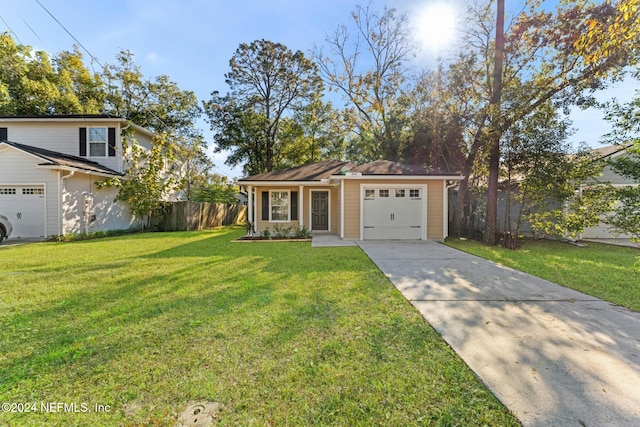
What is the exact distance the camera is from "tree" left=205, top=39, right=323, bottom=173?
19438mm

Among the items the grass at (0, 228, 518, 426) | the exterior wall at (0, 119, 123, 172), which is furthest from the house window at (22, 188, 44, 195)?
the grass at (0, 228, 518, 426)

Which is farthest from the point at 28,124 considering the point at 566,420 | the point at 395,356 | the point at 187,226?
the point at 566,420

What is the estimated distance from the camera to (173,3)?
8070 mm

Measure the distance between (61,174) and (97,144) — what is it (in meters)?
3.56

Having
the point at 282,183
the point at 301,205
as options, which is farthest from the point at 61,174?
the point at 301,205

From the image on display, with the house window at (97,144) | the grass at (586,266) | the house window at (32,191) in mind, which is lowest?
the grass at (586,266)

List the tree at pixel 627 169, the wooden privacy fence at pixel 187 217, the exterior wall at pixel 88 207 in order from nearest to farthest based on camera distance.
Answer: the tree at pixel 627 169, the exterior wall at pixel 88 207, the wooden privacy fence at pixel 187 217

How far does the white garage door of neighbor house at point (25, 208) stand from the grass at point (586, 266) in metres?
15.4

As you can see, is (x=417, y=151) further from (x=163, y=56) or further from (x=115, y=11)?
(x=115, y=11)

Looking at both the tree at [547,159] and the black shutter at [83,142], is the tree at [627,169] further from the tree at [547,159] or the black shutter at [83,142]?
the black shutter at [83,142]

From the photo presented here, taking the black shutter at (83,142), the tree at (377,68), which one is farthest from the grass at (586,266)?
the black shutter at (83,142)

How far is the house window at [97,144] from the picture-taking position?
508 inches

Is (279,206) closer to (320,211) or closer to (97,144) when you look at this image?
(320,211)

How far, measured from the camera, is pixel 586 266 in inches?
243
